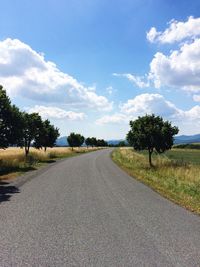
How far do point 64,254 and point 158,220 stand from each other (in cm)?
417

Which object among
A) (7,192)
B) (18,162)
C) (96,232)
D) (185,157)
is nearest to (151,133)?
(18,162)

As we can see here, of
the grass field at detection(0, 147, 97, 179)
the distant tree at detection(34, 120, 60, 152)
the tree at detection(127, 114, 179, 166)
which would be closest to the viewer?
the grass field at detection(0, 147, 97, 179)

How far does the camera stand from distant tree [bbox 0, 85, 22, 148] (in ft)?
104

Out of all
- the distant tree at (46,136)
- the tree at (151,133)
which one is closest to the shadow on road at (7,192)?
the tree at (151,133)

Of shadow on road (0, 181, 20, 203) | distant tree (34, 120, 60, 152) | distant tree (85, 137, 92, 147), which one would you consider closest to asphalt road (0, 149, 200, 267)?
shadow on road (0, 181, 20, 203)

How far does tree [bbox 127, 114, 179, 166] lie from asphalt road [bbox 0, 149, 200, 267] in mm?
24945

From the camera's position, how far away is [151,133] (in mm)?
39562

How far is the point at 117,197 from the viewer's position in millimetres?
14859

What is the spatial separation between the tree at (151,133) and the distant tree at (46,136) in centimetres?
1581

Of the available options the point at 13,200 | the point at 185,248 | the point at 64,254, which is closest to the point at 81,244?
the point at 64,254

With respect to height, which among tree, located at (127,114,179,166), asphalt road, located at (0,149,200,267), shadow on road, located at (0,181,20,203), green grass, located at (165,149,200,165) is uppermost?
tree, located at (127,114,179,166)

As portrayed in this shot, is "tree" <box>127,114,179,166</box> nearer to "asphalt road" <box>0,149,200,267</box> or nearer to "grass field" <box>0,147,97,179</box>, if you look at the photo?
"grass field" <box>0,147,97,179</box>

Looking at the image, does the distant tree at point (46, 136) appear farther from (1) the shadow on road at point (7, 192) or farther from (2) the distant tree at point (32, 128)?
(1) the shadow on road at point (7, 192)

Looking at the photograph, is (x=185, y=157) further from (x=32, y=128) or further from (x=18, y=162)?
(x=18, y=162)
